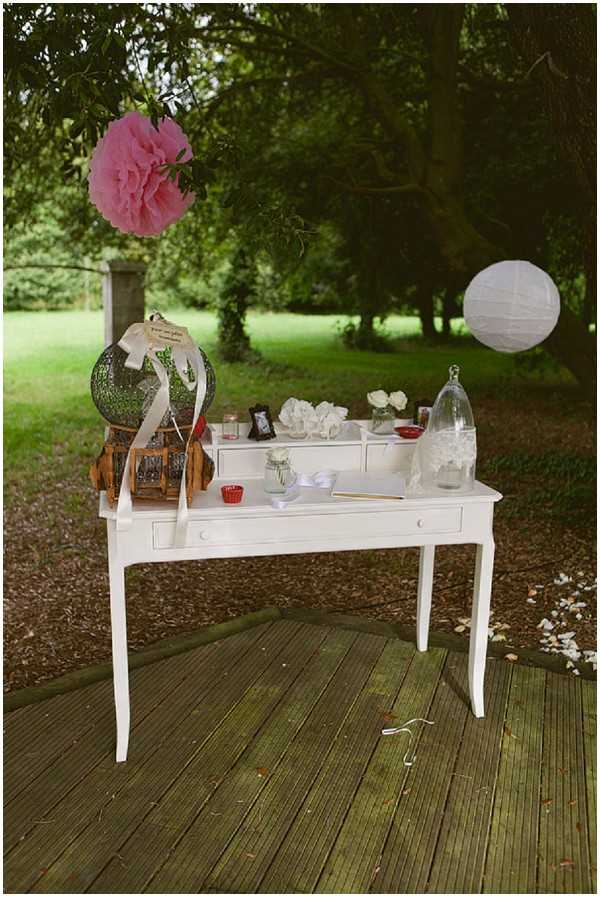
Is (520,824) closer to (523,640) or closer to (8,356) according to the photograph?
(523,640)

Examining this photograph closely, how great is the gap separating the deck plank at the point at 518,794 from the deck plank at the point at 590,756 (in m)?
0.16

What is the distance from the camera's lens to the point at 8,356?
12922 millimetres

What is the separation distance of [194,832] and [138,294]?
5348mm

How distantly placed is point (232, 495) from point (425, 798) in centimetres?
118

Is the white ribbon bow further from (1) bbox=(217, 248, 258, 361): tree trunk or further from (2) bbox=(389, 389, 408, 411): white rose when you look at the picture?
(1) bbox=(217, 248, 258, 361): tree trunk

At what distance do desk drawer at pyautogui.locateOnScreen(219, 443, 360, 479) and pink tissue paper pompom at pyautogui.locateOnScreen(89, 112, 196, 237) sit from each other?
0.88 metres

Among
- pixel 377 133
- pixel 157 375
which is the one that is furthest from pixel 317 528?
pixel 377 133

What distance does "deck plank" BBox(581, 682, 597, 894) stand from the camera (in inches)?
103

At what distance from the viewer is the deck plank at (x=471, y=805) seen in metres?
2.46

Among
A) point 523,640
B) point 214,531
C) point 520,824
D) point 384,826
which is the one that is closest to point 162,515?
point 214,531

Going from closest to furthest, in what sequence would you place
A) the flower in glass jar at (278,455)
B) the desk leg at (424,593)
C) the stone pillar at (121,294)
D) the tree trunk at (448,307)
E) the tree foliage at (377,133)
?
the flower in glass jar at (278,455), the desk leg at (424,593), the tree foliage at (377,133), the stone pillar at (121,294), the tree trunk at (448,307)

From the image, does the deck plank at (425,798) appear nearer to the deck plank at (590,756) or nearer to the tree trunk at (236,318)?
→ the deck plank at (590,756)

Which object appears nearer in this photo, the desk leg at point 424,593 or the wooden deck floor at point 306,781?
the wooden deck floor at point 306,781

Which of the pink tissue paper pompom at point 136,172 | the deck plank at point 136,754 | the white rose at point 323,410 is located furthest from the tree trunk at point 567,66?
the deck plank at point 136,754
